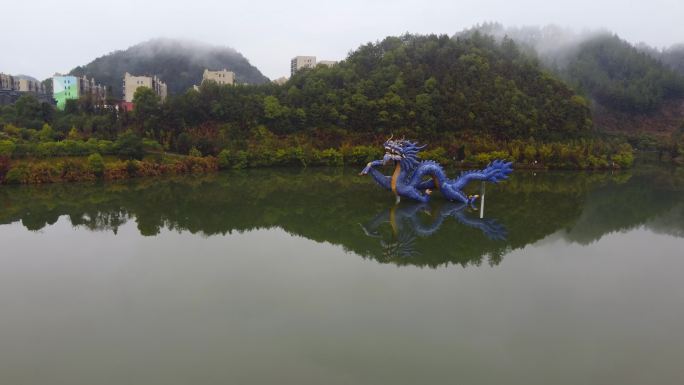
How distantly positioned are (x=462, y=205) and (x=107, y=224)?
319 inches

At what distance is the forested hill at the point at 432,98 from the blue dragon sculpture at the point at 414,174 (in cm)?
1218

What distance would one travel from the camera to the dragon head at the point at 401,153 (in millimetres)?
10875

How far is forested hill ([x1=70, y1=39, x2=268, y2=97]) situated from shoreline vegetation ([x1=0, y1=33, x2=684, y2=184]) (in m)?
25.8

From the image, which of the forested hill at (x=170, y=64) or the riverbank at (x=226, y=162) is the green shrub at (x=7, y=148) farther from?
the forested hill at (x=170, y=64)

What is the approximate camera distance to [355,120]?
77.6ft

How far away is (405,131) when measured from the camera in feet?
77.4

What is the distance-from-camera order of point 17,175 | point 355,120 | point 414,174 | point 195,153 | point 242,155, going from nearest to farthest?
point 414,174 → point 17,175 → point 195,153 → point 242,155 → point 355,120

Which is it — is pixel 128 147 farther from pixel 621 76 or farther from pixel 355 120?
pixel 621 76

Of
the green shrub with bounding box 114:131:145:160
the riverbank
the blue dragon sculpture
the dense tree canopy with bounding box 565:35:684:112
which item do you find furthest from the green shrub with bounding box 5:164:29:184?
the dense tree canopy with bounding box 565:35:684:112

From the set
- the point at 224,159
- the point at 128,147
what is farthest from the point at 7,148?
the point at 224,159

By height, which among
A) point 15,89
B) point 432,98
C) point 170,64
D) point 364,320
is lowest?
point 364,320

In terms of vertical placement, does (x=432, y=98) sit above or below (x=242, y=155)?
above

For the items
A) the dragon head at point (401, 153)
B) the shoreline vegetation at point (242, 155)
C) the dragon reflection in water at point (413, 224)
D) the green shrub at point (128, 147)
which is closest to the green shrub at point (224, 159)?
the shoreline vegetation at point (242, 155)

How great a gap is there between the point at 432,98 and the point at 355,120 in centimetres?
438
